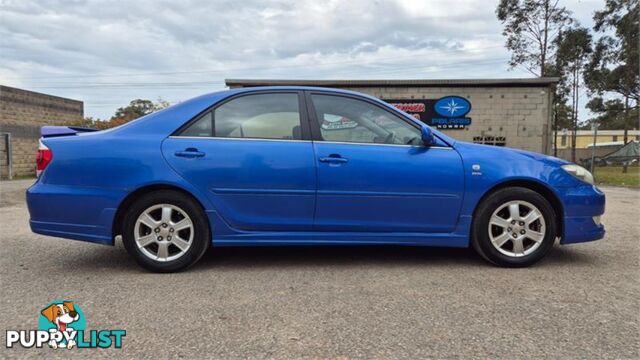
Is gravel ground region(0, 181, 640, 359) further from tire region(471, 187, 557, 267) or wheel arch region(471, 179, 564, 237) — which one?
wheel arch region(471, 179, 564, 237)

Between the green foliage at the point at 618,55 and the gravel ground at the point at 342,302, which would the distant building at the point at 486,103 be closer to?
the gravel ground at the point at 342,302

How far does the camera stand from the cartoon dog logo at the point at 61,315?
9.12 ft

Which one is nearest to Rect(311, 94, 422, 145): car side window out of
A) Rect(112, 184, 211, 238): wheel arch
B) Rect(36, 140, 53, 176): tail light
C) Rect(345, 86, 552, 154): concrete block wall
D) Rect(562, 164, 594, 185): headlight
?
Rect(112, 184, 211, 238): wheel arch

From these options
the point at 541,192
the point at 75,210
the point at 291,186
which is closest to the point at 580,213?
the point at 541,192

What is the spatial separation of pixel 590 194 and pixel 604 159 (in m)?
31.6

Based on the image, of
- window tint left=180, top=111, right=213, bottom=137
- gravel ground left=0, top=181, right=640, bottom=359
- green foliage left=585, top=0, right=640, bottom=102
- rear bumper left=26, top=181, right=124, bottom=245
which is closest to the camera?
gravel ground left=0, top=181, right=640, bottom=359

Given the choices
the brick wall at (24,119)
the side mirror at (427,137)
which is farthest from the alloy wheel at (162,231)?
the brick wall at (24,119)

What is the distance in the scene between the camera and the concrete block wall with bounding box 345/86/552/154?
50.4 feet

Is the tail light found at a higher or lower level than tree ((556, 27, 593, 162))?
lower

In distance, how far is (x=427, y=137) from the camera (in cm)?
388

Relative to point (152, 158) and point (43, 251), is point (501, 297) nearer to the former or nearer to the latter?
point (152, 158)

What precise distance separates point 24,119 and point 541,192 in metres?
21.7

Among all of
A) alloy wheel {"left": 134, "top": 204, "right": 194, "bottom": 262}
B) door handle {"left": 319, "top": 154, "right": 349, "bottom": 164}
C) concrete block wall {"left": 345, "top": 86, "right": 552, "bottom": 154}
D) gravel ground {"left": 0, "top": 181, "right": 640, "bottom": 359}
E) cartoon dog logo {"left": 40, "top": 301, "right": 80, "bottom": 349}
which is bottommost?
cartoon dog logo {"left": 40, "top": 301, "right": 80, "bottom": 349}

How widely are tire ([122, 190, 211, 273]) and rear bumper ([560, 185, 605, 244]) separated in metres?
3.08
